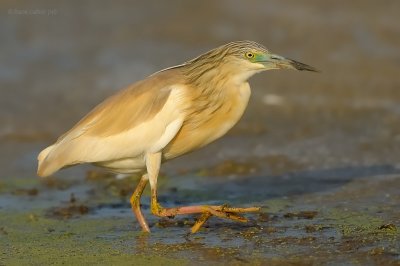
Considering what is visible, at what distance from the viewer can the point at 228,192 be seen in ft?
34.6

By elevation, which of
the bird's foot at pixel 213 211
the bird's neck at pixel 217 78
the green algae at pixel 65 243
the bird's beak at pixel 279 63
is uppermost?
the bird's beak at pixel 279 63

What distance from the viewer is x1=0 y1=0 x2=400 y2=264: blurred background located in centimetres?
1176

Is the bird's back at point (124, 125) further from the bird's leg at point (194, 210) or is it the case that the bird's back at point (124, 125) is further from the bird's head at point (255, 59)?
the bird's head at point (255, 59)

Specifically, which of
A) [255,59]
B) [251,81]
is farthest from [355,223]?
[251,81]

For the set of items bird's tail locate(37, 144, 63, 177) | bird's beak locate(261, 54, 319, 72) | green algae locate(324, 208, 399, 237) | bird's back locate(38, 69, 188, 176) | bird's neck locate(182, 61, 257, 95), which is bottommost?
green algae locate(324, 208, 399, 237)

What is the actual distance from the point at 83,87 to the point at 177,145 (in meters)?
7.37

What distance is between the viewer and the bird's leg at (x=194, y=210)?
8.09 m

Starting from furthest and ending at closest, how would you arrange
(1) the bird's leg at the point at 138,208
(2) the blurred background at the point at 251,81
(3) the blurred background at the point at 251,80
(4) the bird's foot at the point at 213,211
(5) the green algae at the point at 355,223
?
(2) the blurred background at the point at 251,81 → (3) the blurred background at the point at 251,80 → (1) the bird's leg at the point at 138,208 → (4) the bird's foot at the point at 213,211 → (5) the green algae at the point at 355,223

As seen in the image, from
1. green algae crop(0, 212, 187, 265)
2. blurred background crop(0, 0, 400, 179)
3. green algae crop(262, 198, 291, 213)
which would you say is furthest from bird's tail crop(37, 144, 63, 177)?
blurred background crop(0, 0, 400, 179)

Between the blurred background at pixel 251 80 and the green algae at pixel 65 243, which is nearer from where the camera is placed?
the green algae at pixel 65 243

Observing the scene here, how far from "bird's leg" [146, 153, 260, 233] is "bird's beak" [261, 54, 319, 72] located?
1259mm

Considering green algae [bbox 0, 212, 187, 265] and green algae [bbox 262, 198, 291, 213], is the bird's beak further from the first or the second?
green algae [bbox 0, 212, 187, 265]

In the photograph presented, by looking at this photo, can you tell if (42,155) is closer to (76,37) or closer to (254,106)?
(254,106)

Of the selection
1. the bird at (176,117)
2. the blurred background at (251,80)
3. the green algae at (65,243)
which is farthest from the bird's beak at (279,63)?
the blurred background at (251,80)
